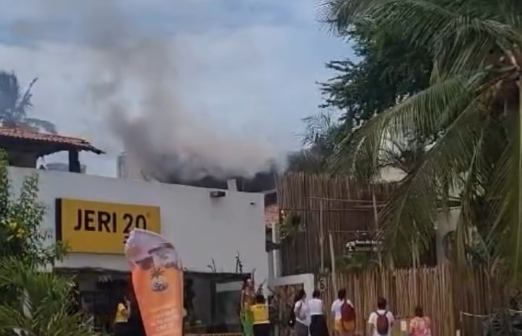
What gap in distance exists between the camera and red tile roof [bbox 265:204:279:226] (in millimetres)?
23883

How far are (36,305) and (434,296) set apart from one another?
11.6m

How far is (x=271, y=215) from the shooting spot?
25438 mm

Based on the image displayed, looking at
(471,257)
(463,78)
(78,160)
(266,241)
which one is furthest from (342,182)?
(463,78)

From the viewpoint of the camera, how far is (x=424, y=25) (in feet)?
52.4

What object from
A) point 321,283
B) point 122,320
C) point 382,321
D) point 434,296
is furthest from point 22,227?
point 321,283

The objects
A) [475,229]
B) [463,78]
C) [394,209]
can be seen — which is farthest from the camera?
[475,229]

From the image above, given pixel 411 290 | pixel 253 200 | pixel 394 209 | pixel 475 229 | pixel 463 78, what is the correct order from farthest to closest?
pixel 253 200, pixel 411 290, pixel 475 229, pixel 463 78, pixel 394 209

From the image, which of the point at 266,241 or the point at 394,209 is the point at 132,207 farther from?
the point at 394,209

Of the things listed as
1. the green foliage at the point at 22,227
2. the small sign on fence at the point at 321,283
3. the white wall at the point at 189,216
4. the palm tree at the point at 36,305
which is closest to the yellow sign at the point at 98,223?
the white wall at the point at 189,216

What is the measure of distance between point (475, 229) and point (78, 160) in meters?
9.20

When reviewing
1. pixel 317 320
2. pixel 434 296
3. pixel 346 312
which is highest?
pixel 434 296

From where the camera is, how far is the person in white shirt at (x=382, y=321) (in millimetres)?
18109

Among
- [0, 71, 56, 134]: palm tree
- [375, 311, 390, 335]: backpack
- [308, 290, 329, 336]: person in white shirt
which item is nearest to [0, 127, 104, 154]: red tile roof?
[0, 71, 56, 134]: palm tree

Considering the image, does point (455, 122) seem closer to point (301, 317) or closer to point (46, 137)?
point (301, 317)
